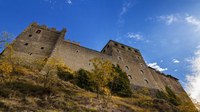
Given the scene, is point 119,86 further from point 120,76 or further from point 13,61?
point 13,61

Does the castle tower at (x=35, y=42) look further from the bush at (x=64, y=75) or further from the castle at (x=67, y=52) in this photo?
the bush at (x=64, y=75)

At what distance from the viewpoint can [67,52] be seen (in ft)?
106

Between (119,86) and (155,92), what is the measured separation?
10.5 metres

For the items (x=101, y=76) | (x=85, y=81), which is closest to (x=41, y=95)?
(x=101, y=76)

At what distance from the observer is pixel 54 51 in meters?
29.8

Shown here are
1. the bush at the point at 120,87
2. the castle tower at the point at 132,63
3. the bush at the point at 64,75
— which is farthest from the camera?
the castle tower at the point at 132,63

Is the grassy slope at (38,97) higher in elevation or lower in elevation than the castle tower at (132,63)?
lower

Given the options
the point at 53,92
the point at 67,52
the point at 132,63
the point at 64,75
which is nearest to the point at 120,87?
the point at 64,75

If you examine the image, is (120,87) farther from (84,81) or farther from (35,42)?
(35,42)

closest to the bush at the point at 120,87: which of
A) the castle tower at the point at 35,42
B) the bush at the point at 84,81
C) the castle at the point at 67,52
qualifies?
the bush at the point at 84,81

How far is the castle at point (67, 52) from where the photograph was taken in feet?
95.7

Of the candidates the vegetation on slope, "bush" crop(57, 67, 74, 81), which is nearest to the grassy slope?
the vegetation on slope

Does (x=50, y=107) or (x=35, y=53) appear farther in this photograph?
(x=35, y=53)

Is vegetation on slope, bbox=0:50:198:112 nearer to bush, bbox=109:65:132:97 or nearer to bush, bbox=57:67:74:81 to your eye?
bush, bbox=57:67:74:81
